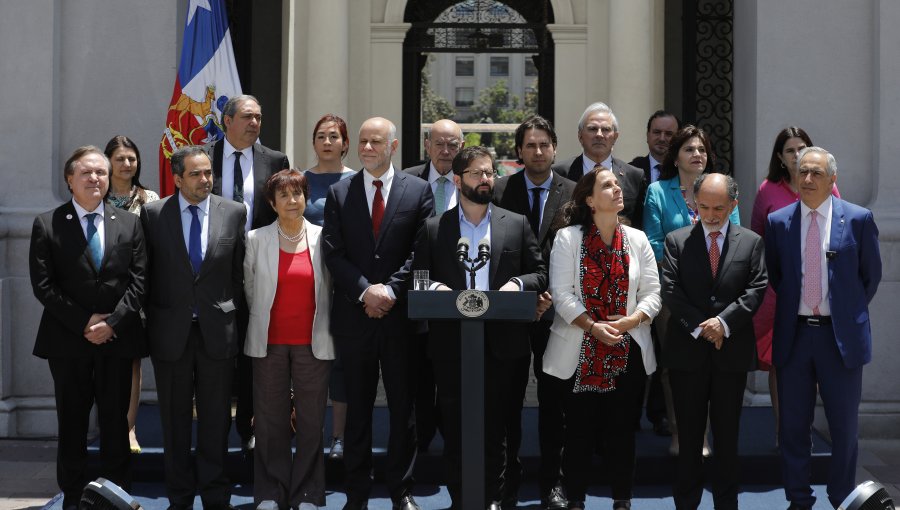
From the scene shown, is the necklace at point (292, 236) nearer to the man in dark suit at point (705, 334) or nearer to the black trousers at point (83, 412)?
the black trousers at point (83, 412)

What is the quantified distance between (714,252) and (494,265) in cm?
125

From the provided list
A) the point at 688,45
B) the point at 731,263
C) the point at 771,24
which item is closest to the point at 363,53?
the point at 688,45

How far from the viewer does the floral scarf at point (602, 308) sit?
6023mm

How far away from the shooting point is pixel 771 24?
28.2ft

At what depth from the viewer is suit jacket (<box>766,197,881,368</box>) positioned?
6160 millimetres

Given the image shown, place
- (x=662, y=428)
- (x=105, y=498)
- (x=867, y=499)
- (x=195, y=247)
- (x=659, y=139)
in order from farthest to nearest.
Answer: (x=662, y=428) → (x=659, y=139) → (x=195, y=247) → (x=105, y=498) → (x=867, y=499)

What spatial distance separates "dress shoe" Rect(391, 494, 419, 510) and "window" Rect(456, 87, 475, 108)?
2665 inches

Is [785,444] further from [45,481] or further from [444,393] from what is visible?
[45,481]

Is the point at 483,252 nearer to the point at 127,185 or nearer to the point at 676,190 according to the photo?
the point at 676,190

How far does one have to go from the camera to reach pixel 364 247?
6.25 metres

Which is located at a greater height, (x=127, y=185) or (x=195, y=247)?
(x=127, y=185)

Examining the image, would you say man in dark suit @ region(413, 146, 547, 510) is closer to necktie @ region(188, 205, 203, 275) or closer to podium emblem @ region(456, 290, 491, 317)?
podium emblem @ region(456, 290, 491, 317)

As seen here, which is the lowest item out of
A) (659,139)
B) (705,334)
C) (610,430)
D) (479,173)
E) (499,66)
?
(610,430)

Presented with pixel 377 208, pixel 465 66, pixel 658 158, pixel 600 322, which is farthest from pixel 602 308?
pixel 465 66
